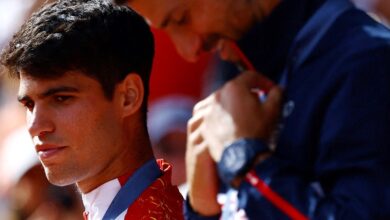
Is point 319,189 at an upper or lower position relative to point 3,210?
upper

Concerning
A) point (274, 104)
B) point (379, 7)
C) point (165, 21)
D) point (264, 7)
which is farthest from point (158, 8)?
point (379, 7)

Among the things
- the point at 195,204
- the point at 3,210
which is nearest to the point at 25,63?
the point at 195,204

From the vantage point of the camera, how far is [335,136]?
6.91 ft

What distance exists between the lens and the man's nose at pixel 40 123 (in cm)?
305

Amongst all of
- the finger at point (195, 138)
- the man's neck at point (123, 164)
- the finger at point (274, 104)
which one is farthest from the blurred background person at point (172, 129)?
the finger at point (274, 104)

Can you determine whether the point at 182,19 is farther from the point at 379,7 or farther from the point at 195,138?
the point at 379,7

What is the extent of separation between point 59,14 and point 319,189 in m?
1.35

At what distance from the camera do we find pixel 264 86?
2.25 meters

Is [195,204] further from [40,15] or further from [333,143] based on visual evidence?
[40,15]

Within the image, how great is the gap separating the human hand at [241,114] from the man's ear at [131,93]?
0.99 m

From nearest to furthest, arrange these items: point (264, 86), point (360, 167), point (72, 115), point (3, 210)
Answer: point (360, 167) → point (264, 86) → point (72, 115) → point (3, 210)

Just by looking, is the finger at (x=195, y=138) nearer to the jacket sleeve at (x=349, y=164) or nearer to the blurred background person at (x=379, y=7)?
the jacket sleeve at (x=349, y=164)

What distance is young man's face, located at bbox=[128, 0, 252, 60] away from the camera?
7.37 feet

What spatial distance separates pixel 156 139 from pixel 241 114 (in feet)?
11.1
